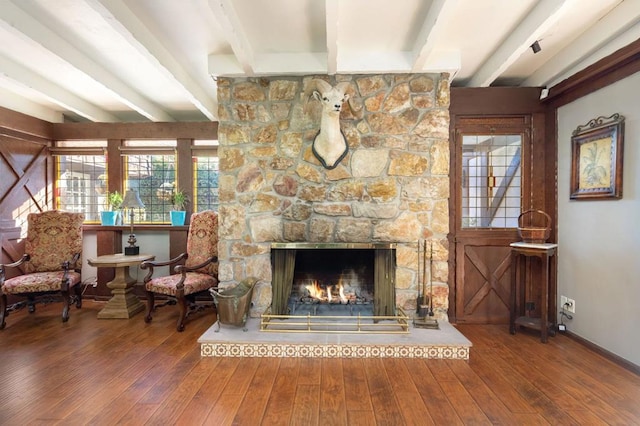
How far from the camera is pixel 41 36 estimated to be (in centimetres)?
223

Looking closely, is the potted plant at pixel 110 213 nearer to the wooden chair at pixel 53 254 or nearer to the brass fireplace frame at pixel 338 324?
the wooden chair at pixel 53 254

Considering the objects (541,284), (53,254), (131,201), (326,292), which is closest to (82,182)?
(53,254)

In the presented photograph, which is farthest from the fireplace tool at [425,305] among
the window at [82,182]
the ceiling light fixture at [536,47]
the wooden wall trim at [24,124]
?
the wooden wall trim at [24,124]

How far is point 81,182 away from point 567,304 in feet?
20.1

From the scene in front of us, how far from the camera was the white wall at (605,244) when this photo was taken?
226 centimetres

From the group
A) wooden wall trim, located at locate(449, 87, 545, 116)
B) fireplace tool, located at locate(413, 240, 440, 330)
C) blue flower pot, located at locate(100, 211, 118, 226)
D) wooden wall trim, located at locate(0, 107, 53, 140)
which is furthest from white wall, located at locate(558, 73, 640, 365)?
wooden wall trim, located at locate(0, 107, 53, 140)

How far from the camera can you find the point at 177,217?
3.97 meters

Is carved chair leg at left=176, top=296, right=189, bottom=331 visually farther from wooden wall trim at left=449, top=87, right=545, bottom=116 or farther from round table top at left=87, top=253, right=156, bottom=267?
wooden wall trim at left=449, top=87, right=545, bottom=116

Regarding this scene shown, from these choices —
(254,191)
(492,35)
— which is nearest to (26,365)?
(254,191)

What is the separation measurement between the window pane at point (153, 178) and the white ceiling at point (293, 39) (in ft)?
3.42

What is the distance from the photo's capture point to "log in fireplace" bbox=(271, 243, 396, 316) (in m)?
→ 2.79

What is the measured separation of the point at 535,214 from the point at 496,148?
0.80 m

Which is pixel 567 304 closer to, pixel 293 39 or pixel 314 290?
pixel 314 290

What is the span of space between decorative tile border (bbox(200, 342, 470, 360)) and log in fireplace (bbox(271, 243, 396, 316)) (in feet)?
1.28
